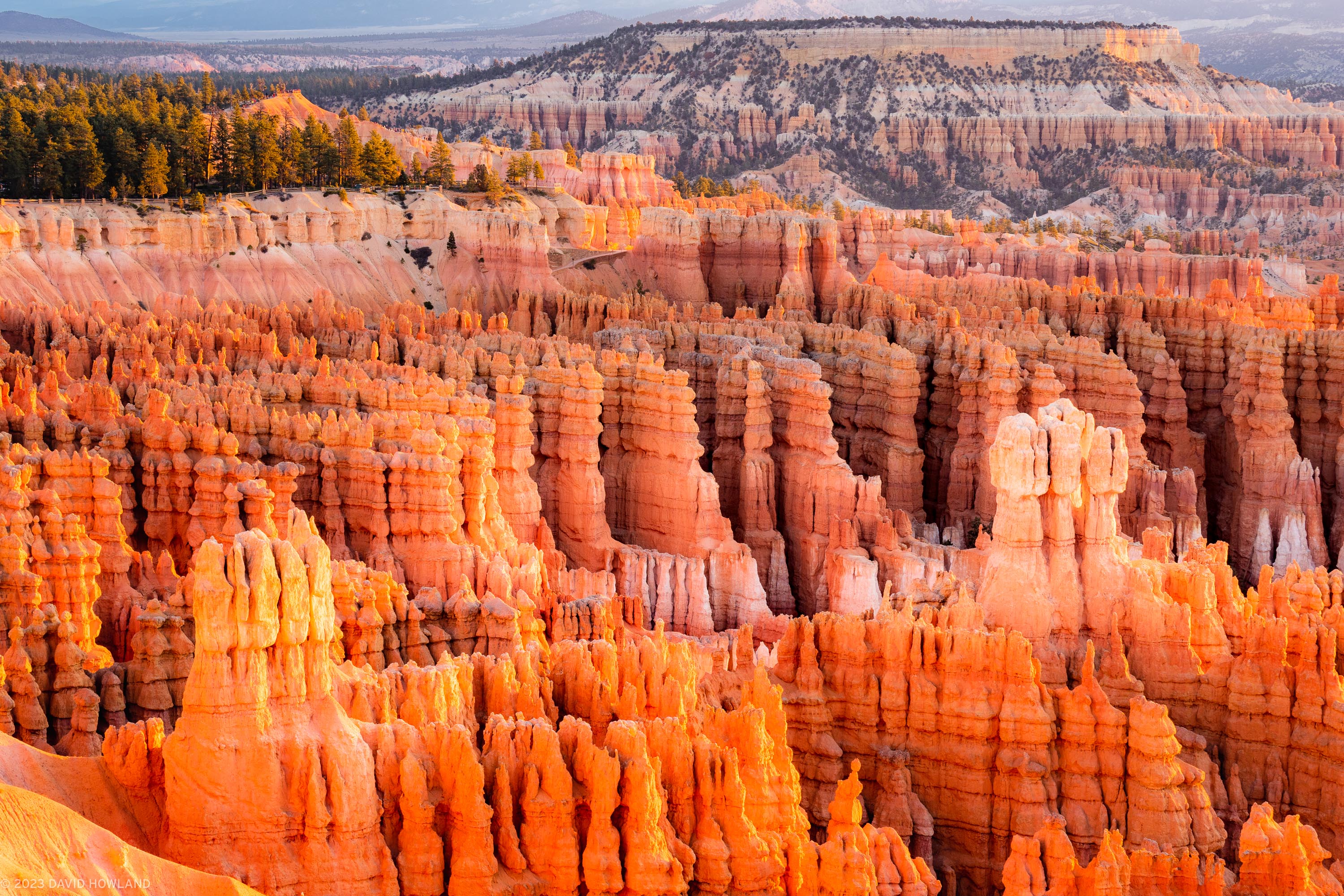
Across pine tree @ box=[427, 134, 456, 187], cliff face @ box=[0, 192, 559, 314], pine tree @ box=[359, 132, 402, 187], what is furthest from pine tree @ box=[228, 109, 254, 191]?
pine tree @ box=[427, 134, 456, 187]

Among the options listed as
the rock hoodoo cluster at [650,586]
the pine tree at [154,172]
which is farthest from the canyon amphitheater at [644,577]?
the pine tree at [154,172]

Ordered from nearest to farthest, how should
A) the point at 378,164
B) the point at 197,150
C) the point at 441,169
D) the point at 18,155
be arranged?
the point at 18,155
the point at 197,150
the point at 378,164
the point at 441,169

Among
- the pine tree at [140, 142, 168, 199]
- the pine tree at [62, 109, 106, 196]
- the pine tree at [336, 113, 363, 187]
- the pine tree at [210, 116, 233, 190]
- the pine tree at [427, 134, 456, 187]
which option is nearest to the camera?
the pine tree at [62, 109, 106, 196]

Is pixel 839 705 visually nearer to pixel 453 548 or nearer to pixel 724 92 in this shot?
pixel 453 548

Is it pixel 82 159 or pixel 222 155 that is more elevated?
pixel 82 159

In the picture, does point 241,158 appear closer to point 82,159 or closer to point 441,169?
point 82,159

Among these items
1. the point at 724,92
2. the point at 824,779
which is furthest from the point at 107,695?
the point at 724,92

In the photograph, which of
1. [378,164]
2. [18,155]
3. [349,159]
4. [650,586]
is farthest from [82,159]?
[650,586]

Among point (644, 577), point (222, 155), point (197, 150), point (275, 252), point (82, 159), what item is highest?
point (82, 159)

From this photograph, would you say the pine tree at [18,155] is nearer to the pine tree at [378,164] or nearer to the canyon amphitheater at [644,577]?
the canyon amphitheater at [644,577]

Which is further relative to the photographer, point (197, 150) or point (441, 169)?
point (441, 169)

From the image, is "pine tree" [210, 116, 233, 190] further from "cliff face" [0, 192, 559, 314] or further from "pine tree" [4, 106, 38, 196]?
"pine tree" [4, 106, 38, 196]
